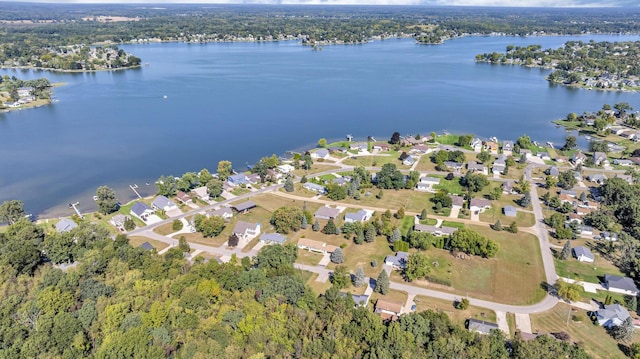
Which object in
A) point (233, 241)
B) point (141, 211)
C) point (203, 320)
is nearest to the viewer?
point (203, 320)

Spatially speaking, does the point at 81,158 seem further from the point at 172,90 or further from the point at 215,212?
the point at 172,90

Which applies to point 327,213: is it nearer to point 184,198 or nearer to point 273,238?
point 273,238

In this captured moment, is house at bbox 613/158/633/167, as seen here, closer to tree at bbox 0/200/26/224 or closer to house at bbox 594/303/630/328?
house at bbox 594/303/630/328

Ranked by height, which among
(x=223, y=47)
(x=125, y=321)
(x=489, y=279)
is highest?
(x=223, y=47)

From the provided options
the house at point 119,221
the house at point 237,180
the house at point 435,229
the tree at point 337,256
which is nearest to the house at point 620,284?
the house at point 435,229

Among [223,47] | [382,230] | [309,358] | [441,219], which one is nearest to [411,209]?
[441,219]

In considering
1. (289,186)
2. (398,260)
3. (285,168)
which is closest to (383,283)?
(398,260)
